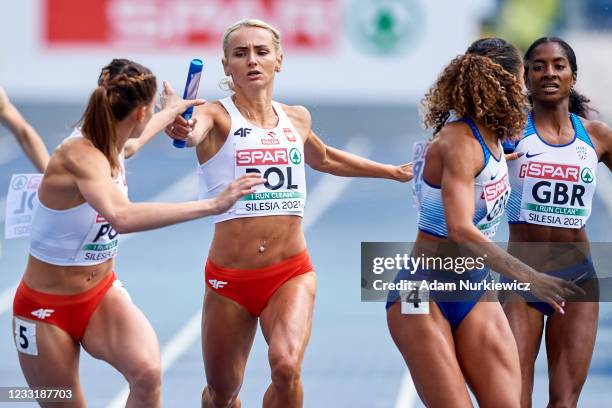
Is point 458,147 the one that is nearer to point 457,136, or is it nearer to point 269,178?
point 457,136

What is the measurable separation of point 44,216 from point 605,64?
581 inches

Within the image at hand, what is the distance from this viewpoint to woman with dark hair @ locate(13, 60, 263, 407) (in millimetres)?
5555

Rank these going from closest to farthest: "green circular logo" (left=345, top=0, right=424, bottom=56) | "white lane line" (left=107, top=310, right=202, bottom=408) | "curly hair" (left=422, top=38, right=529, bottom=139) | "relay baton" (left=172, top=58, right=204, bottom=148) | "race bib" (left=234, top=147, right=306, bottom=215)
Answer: "curly hair" (left=422, top=38, right=529, bottom=139), "relay baton" (left=172, top=58, right=204, bottom=148), "race bib" (left=234, top=147, right=306, bottom=215), "white lane line" (left=107, top=310, right=202, bottom=408), "green circular logo" (left=345, top=0, right=424, bottom=56)

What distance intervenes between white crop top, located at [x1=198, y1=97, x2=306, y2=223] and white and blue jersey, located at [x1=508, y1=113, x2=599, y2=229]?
44.0 inches

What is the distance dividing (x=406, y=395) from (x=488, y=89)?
293 cm

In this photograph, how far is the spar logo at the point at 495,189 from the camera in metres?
5.65

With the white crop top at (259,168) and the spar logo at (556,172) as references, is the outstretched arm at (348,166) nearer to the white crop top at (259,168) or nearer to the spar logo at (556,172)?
the white crop top at (259,168)

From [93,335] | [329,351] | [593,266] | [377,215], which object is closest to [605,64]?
[377,215]

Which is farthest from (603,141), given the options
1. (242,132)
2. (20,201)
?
(20,201)

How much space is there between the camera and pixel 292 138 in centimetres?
639

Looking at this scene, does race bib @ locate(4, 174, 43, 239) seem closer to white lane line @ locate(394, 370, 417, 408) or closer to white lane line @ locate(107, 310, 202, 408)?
white lane line @ locate(107, 310, 202, 408)

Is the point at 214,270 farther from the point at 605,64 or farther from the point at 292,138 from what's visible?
the point at 605,64

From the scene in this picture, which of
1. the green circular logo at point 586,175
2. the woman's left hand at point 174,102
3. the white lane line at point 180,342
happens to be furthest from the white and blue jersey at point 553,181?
the white lane line at point 180,342

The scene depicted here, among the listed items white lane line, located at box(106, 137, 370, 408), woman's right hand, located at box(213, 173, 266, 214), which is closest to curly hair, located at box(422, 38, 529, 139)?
woman's right hand, located at box(213, 173, 266, 214)
